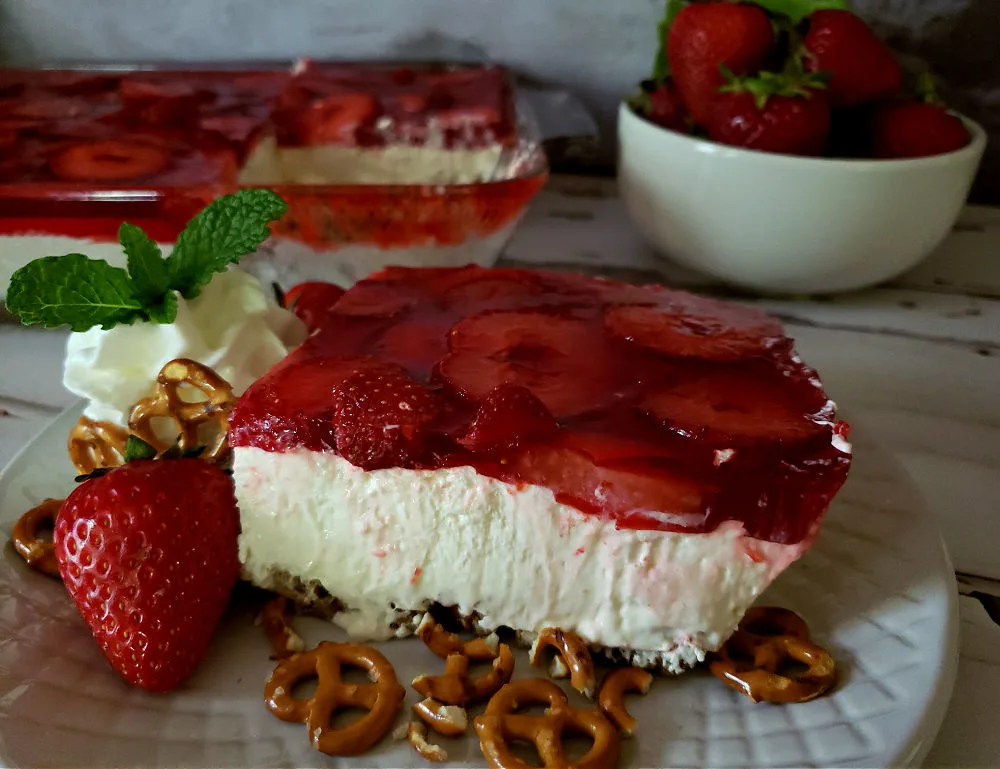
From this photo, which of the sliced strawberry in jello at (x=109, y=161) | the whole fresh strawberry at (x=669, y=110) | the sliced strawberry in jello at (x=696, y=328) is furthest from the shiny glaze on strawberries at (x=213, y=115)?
the sliced strawberry in jello at (x=696, y=328)

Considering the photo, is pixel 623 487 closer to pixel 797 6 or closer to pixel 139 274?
pixel 139 274

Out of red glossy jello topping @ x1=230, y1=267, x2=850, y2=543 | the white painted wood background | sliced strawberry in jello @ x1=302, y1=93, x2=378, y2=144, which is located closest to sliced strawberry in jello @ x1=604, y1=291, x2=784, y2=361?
red glossy jello topping @ x1=230, y1=267, x2=850, y2=543

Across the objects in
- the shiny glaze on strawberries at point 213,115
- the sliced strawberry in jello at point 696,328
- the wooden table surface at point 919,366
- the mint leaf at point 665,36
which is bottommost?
the wooden table surface at point 919,366

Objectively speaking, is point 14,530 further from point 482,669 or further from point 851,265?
point 851,265

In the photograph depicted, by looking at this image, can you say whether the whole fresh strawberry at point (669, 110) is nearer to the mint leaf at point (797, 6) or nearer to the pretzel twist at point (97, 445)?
the mint leaf at point (797, 6)

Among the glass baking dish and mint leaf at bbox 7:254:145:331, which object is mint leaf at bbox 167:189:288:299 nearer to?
mint leaf at bbox 7:254:145:331

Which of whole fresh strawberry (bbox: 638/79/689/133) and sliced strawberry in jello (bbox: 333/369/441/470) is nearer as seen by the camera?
sliced strawberry in jello (bbox: 333/369/441/470)
